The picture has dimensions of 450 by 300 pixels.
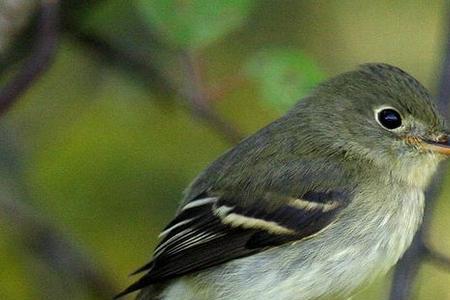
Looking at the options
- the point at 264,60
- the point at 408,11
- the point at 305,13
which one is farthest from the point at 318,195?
the point at 408,11

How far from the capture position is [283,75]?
4488 mm

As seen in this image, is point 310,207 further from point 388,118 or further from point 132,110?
point 132,110

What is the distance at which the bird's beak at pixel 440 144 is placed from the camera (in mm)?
4629

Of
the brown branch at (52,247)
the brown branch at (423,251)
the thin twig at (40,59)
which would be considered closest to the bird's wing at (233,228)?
the brown branch at (423,251)

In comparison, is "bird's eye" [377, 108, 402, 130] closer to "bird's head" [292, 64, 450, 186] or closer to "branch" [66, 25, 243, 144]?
"bird's head" [292, 64, 450, 186]

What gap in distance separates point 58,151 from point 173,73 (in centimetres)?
71

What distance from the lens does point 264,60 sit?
4551 millimetres

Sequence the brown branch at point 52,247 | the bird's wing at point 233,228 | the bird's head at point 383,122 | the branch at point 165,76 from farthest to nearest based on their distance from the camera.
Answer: the brown branch at point 52,247
the bird's head at point 383,122
the branch at point 165,76
the bird's wing at point 233,228

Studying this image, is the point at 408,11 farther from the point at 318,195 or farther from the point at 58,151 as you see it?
the point at 318,195

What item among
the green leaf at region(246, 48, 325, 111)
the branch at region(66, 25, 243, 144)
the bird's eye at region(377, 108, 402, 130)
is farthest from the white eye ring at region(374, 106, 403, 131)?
the branch at region(66, 25, 243, 144)

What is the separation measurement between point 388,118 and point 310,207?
538mm

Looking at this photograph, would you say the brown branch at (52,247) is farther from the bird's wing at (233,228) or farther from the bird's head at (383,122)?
the bird's head at (383,122)

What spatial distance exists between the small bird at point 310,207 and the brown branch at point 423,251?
0.28 feet

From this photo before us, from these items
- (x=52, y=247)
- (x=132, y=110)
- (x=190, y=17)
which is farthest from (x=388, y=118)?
(x=52, y=247)
